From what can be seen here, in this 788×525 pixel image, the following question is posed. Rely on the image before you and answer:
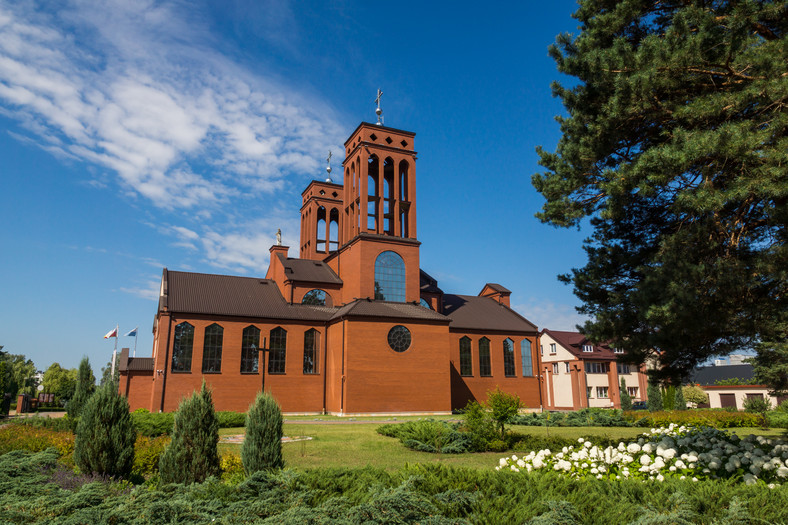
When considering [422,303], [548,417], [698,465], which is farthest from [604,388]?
[698,465]

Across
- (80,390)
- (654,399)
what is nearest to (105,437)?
(80,390)

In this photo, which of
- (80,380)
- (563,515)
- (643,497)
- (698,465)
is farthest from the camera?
(80,380)

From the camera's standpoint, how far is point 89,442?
9.01 meters

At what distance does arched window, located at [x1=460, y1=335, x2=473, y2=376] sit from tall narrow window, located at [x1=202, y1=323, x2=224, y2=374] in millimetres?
17277

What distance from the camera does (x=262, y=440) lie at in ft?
27.3

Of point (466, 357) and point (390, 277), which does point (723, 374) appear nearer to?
point (466, 357)

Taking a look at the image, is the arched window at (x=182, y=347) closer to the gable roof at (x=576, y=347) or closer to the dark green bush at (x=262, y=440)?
the dark green bush at (x=262, y=440)

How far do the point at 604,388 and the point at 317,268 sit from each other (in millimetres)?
30511

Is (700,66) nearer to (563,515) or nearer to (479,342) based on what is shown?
(563,515)

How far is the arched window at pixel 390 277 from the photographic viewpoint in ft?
113

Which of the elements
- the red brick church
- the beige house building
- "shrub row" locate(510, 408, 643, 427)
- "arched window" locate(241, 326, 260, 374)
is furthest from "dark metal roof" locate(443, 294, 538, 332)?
"arched window" locate(241, 326, 260, 374)

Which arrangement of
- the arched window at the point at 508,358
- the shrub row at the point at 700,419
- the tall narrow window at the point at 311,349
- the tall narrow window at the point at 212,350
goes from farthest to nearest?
the arched window at the point at 508,358, the tall narrow window at the point at 311,349, the tall narrow window at the point at 212,350, the shrub row at the point at 700,419

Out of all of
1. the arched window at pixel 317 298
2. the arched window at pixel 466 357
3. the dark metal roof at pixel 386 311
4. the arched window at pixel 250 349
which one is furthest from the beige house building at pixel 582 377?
the arched window at pixel 250 349

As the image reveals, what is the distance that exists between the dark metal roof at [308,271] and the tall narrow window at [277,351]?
4141mm
